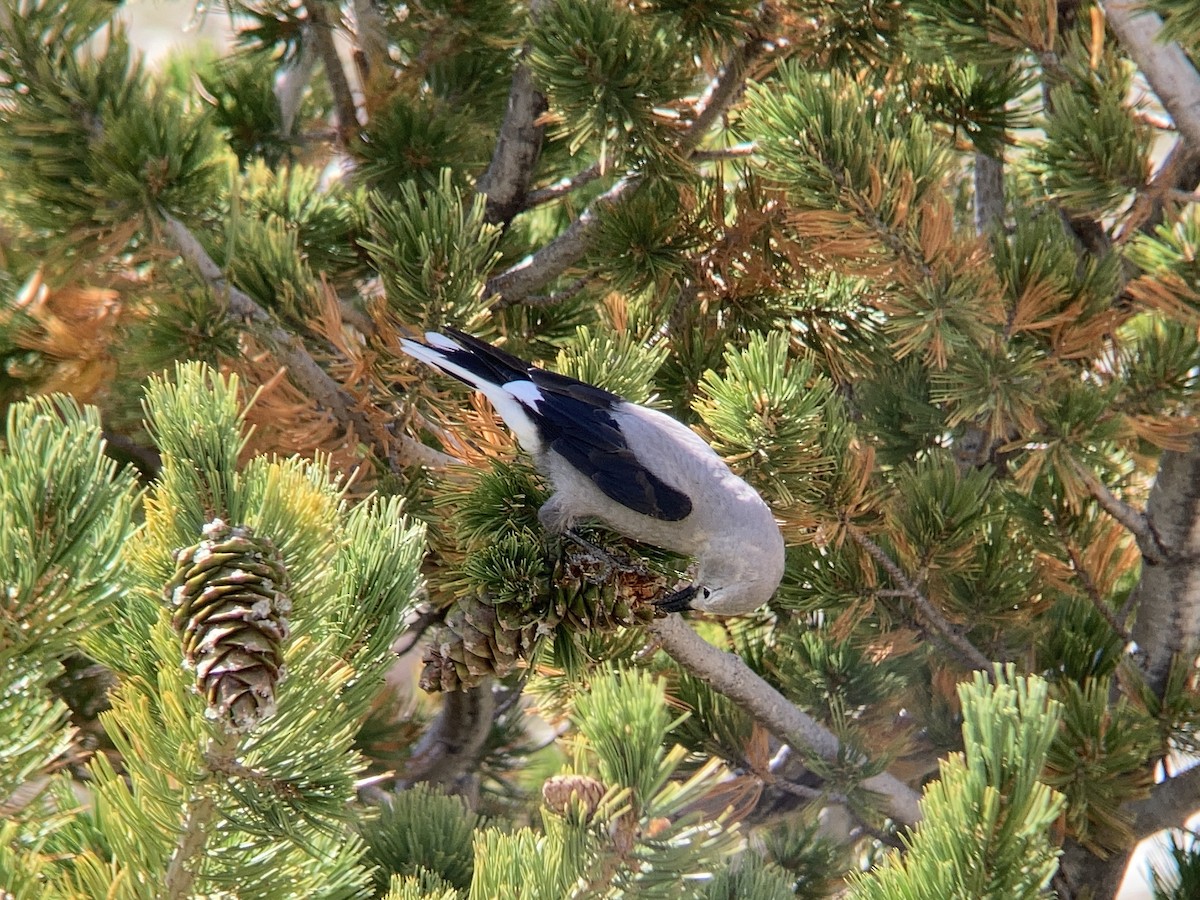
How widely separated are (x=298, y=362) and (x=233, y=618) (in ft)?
3.38

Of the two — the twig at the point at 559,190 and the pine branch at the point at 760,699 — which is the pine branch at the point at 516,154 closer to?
the twig at the point at 559,190

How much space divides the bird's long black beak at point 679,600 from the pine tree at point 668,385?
2 cm

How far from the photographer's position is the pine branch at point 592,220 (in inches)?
82.7

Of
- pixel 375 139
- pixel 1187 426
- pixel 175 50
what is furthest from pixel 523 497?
pixel 175 50

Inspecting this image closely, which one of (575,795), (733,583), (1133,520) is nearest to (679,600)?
(733,583)

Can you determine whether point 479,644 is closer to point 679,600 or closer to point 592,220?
point 679,600

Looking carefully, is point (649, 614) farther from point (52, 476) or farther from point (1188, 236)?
point (1188, 236)

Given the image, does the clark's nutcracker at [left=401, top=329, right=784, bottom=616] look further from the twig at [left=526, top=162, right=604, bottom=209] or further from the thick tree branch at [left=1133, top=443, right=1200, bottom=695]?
the thick tree branch at [left=1133, top=443, right=1200, bottom=695]

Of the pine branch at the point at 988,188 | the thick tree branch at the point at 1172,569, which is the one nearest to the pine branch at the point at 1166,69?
the thick tree branch at the point at 1172,569

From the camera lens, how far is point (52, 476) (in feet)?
2.60

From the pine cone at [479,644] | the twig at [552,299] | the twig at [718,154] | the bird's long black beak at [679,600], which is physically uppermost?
the twig at [718,154]

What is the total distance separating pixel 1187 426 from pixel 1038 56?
67cm

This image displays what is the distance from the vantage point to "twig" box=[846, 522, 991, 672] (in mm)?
1853

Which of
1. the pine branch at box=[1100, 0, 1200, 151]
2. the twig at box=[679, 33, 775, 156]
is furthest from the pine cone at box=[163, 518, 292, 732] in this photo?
Result: the pine branch at box=[1100, 0, 1200, 151]
